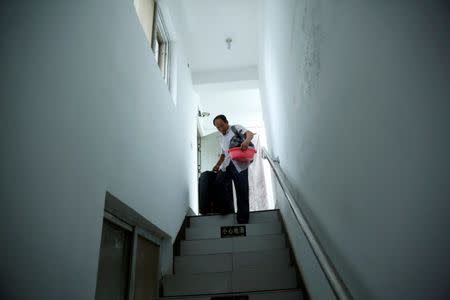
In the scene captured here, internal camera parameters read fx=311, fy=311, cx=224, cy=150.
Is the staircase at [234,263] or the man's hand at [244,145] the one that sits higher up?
the man's hand at [244,145]

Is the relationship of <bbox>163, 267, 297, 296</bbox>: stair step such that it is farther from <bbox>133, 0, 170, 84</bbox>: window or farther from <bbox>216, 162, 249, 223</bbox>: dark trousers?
<bbox>133, 0, 170, 84</bbox>: window

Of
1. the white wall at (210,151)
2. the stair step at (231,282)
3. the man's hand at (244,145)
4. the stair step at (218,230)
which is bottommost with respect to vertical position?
the stair step at (231,282)

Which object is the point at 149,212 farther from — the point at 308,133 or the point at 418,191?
the point at 418,191

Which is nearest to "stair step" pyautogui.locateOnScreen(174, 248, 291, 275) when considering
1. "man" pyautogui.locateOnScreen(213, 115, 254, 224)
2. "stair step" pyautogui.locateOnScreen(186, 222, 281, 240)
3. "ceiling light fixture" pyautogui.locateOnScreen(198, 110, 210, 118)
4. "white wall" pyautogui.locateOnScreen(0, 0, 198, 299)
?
"stair step" pyautogui.locateOnScreen(186, 222, 281, 240)

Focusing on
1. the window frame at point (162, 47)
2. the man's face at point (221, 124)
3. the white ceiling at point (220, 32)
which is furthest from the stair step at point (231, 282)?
the white ceiling at point (220, 32)

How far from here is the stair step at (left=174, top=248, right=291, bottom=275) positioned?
281 cm

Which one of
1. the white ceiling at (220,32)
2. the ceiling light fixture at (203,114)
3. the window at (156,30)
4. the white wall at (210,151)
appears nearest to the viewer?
the window at (156,30)

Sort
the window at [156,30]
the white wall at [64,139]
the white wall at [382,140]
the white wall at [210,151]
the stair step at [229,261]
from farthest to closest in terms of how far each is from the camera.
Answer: the white wall at [210,151] → the window at [156,30] → the stair step at [229,261] → the white wall at [64,139] → the white wall at [382,140]

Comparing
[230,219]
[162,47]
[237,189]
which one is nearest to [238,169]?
[237,189]

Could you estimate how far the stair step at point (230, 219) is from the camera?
11.6 ft

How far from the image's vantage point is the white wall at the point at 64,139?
0.98 meters

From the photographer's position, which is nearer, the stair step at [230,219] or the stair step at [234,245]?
the stair step at [234,245]

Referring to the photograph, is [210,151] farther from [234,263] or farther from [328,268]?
[328,268]

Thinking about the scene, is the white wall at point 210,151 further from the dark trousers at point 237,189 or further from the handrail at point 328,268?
the handrail at point 328,268
